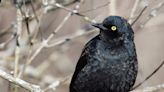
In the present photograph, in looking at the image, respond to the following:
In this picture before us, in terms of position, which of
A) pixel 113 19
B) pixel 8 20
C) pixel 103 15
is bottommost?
pixel 113 19

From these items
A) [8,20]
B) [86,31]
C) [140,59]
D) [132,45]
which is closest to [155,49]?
[140,59]

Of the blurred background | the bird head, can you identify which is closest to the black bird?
the bird head

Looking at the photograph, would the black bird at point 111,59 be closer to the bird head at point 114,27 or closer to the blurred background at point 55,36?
the bird head at point 114,27

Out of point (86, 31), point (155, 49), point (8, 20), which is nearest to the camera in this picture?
point (86, 31)

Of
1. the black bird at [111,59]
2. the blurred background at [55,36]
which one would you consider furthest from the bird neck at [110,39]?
the blurred background at [55,36]

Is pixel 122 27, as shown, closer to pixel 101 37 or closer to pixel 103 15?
pixel 101 37

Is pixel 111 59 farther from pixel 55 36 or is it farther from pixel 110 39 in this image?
pixel 55 36

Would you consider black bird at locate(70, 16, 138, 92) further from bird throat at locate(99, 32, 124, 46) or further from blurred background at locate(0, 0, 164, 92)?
blurred background at locate(0, 0, 164, 92)
